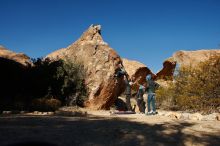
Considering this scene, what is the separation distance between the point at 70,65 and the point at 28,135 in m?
13.6

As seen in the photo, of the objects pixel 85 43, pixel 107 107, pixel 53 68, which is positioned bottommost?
pixel 107 107

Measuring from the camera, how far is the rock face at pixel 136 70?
33656 millimetres

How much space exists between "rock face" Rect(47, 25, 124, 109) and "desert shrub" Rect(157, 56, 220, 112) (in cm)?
362

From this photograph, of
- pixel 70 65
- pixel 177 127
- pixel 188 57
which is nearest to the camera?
pixel 177 127

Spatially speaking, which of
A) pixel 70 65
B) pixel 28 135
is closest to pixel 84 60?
pixel 70 65

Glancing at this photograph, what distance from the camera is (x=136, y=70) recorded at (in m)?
34.0

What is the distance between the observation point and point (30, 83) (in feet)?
59.5

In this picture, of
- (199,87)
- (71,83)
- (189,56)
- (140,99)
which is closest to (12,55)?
(71,83)

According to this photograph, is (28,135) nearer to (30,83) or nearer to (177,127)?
(177,127)

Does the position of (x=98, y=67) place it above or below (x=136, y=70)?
below

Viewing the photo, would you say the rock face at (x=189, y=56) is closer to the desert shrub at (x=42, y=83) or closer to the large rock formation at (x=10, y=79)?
the desert shrub at (x=42, y=83)

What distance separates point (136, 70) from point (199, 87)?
53.0 feet

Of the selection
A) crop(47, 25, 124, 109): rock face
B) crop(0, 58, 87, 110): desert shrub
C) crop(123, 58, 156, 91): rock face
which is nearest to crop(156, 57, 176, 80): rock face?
crop(123, 58, 156, 91): rock face

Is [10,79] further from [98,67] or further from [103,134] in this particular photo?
[103,134]
